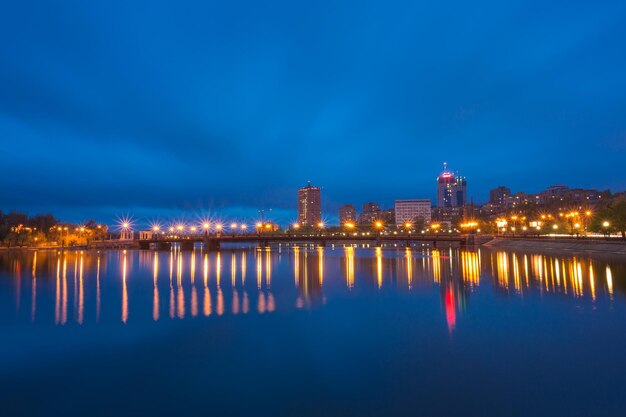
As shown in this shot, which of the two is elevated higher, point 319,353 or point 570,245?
point 570,245

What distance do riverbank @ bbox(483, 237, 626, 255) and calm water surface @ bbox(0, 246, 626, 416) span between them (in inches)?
1598

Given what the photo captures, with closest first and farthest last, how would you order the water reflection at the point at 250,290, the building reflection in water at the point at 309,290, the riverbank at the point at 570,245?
1. the water reflection at the point at 250,290
2. the building reflection in water at the point at 309,290
3. the riverbank at the point at 570,245

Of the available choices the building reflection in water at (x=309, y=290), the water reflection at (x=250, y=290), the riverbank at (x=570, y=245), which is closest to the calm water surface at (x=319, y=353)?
the water reflection at (x=250, y=290)

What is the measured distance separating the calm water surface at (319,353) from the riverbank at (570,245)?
4060cm

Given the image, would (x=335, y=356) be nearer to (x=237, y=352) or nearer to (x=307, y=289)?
(x=237, y=352)

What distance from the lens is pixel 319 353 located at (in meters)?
16.2

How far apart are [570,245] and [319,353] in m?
75.6

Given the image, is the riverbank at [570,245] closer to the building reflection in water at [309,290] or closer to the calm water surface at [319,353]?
the calm water surface at [319,353]

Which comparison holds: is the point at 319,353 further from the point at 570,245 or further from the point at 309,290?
the point at 570,245

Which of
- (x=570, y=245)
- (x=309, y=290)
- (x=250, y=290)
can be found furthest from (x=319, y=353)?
(x=570, y=245)

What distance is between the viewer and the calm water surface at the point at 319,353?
1141 cm

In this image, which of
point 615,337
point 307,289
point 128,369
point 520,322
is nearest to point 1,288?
point 307,289

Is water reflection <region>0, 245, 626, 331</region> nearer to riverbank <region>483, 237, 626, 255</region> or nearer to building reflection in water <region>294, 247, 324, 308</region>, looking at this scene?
building reflection in water <region>294, 247, 324, 308</region>

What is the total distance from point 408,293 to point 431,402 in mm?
20416
